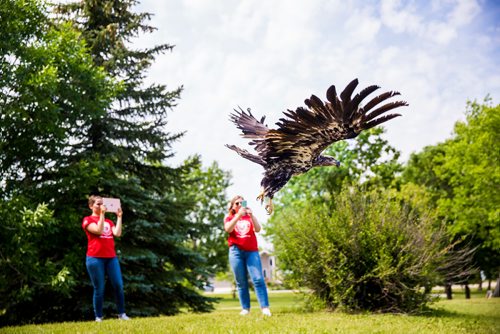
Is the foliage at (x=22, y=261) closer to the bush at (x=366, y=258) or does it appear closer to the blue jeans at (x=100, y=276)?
the blue jeans at (x=100, y=276)

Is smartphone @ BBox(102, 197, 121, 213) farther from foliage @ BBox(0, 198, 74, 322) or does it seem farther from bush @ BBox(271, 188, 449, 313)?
bush @ BBox(271, 188, 449, 313)

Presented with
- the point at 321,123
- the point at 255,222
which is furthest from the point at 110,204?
the point at 321,123

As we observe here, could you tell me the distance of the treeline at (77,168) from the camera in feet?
31.1

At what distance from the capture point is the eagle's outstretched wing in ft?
12.2

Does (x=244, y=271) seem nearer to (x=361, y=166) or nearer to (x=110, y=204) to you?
(x=110, y=204)

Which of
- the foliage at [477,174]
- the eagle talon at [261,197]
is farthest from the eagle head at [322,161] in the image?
the foliage at [477,174]

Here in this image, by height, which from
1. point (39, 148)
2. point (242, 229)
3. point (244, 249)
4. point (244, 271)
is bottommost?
point (244, 271)

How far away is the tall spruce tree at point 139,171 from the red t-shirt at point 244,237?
510 centimetres

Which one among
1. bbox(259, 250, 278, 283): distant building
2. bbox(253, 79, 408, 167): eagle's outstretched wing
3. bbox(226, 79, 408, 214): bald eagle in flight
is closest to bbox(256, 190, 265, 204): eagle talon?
bbox(226, 79, 408, 214): bald eagle in flight

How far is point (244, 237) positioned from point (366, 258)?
332cm

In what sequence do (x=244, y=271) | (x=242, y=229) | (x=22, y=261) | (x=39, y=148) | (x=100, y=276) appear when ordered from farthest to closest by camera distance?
(x=39, y=148) < (x=22, y=261) < (x=244, y=271) < (x=242, y=229) < (x=100, y=276)

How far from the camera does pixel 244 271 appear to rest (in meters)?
6.64

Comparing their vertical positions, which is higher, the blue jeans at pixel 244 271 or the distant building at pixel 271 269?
the blue jeans at pixel 244 271

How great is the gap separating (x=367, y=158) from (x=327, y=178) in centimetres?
217
